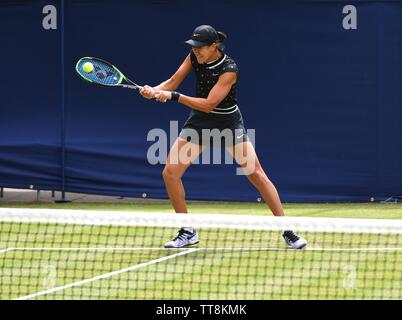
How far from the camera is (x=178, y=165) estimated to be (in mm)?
8281

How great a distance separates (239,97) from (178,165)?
349cm

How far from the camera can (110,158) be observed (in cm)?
1189

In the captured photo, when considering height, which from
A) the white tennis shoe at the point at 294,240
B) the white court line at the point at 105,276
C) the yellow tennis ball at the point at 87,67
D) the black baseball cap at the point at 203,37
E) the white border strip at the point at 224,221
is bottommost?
the white court line at the point at 105,276

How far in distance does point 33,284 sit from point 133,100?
17.1 feet

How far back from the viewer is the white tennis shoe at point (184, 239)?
840cm

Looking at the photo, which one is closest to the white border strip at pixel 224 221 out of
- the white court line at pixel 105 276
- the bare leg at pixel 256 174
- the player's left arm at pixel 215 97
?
the white court line at pixel 105 276

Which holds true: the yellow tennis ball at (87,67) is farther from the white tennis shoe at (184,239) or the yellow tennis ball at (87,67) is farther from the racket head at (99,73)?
the white tennis shoe at (184,239)

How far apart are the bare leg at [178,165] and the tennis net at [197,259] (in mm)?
404

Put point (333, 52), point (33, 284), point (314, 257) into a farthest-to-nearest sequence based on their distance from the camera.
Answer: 1. point (333, 52)
2. point (314, 257)
3. point (33, 284)

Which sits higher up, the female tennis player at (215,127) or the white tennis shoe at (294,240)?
the female tennis player at (215,127)

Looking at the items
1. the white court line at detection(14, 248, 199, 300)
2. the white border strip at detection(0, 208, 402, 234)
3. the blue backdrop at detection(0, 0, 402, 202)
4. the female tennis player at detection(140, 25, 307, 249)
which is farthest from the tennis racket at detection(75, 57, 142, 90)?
the blue backdrop at detection(0, 0, 402, 202)

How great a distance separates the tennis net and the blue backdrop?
7.49 feet
